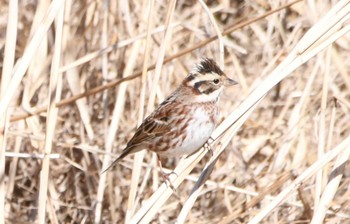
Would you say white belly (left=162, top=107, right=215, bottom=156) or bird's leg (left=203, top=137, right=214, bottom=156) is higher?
white belly (left=162, top=107, right=215, bottom=156)

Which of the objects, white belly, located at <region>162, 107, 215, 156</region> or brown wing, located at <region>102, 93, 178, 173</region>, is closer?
white belly, located at <region>162, 107, 215, 156</region>

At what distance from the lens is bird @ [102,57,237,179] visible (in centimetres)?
337

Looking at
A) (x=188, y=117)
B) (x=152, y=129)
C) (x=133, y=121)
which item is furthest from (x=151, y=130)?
(x=133, y=121)

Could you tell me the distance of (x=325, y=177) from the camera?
3602 mm

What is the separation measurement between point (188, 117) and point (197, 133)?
180 mm

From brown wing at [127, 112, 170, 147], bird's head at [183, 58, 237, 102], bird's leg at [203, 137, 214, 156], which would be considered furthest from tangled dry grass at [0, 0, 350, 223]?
bird's leg at [203, 137, 214, 156]

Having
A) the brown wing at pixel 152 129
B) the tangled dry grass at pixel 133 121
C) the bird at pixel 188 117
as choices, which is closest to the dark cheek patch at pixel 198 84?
the bird at pixel 188 117

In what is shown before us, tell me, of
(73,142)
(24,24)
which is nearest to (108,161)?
(73,142)

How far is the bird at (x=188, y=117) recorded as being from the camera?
3.37 m

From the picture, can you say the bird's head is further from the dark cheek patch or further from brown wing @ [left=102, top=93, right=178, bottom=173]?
brown wing @ [left=102, top=93, right=178, bottom=173]

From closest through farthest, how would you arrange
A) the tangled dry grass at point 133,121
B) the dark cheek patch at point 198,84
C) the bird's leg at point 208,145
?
the bird's leg at point 208,145 → the dark cheek patch at point 198,84 → the tangled dry grass at point 133,121

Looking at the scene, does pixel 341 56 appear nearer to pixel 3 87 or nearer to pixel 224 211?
pixel 224 211

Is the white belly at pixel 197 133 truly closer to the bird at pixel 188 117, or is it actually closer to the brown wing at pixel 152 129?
the bird at pixel 188 117

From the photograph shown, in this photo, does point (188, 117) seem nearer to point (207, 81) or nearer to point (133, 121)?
point (207, 81)
